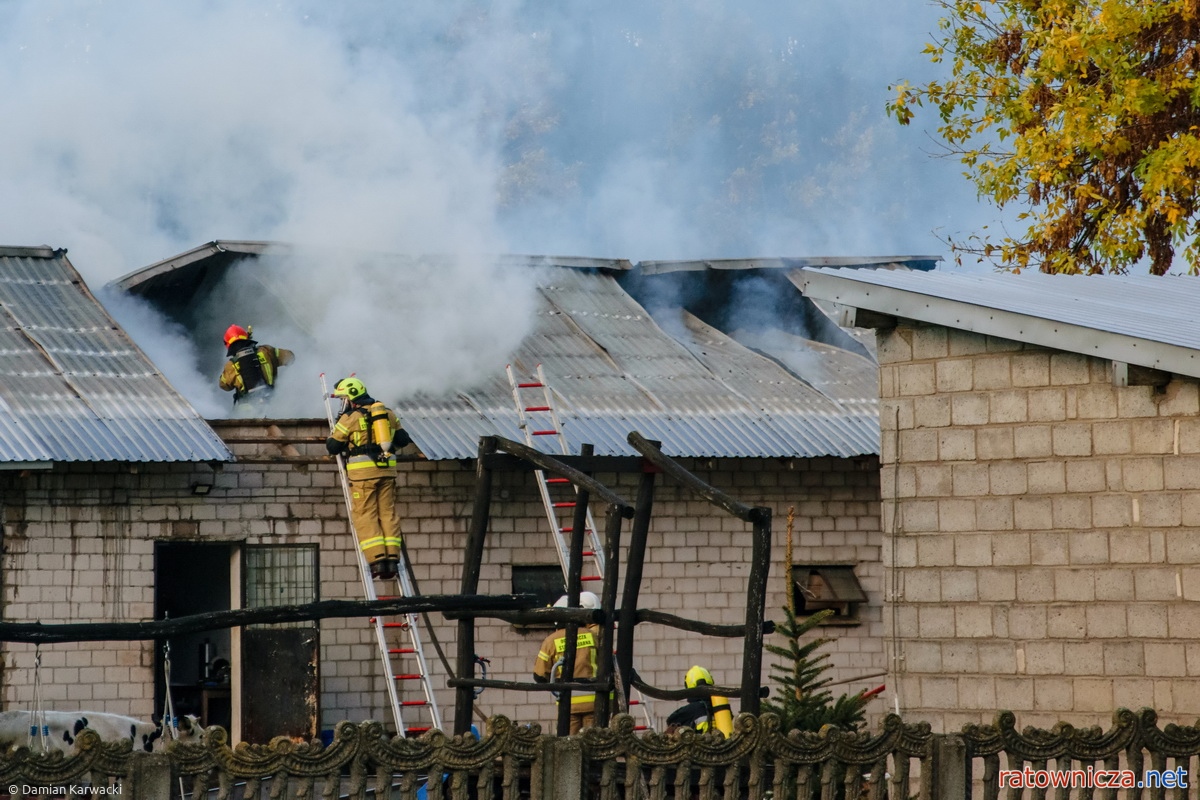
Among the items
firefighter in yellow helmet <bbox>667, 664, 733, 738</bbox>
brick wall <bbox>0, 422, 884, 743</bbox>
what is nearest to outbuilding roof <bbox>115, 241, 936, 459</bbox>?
brick wall <bbox>0, 422, 884, 743</bbox>

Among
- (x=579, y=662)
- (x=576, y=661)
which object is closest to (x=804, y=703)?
(x=579, y=662)

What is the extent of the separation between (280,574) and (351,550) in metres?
0.67

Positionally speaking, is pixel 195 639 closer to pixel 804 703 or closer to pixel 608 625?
pixel 804 703

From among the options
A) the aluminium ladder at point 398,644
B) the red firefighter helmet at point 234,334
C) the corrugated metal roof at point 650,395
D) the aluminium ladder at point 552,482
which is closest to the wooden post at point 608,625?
the aluminium ladder at point 398,644

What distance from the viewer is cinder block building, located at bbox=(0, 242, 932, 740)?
563 inches

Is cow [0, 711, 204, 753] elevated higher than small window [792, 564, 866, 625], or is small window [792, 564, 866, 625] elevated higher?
small window [792, 564, 866, 625]

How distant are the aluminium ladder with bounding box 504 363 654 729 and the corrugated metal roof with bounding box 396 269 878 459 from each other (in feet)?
0.53

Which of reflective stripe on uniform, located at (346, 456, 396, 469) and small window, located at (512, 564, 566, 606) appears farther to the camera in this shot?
small window, located at (512, 564, 566, 606)

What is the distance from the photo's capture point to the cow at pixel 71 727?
12.8 metres

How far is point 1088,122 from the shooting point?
66.0 feet

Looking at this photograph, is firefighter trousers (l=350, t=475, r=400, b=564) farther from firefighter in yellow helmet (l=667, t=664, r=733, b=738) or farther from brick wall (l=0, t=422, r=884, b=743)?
firefighter in yellow helmet (l=667, t=664, r=733, b=738)

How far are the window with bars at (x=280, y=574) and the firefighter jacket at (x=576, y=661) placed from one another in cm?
355

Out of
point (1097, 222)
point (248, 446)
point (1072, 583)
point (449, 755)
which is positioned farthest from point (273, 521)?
point (1097, 222)

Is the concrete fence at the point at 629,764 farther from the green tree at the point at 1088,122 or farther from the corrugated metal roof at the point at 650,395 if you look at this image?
the green tree at the point at 1088,122
